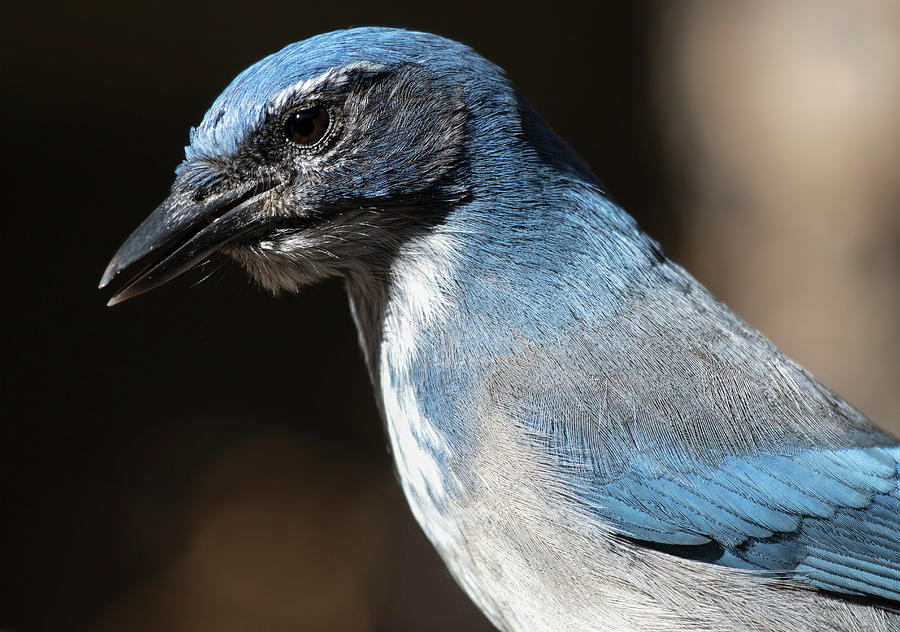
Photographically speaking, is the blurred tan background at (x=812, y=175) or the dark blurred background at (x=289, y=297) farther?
the dark blurred background at (x=289, y=297)

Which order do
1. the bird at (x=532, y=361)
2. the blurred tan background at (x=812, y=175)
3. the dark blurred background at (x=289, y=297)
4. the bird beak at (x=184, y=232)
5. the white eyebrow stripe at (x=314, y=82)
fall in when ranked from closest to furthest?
the bird at (x=532, y=361) < the white eyebrow stripe at (x=314, y=82) < the bird beak at (x=184, y=232) < the blurred tan background at (x=812, y=175) < the dark blurred background at (x=289, y=297)

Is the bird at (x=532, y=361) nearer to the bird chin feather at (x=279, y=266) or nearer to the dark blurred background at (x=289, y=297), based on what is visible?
the bird chin feather at (x=279, y=266)

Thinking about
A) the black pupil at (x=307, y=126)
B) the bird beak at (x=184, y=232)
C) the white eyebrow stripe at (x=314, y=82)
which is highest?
the white eyebrow stripe at (x=314, y=82)

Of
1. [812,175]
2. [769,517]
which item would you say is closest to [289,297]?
[812,175]

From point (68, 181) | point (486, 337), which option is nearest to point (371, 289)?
point (486, 337)

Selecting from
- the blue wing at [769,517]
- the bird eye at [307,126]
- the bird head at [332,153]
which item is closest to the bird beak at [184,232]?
the bird head at [332,153]

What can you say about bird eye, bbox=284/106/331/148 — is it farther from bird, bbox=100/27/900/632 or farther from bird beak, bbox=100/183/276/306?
bird beak, bbox=100/183/276/306

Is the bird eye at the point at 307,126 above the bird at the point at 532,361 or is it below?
above
